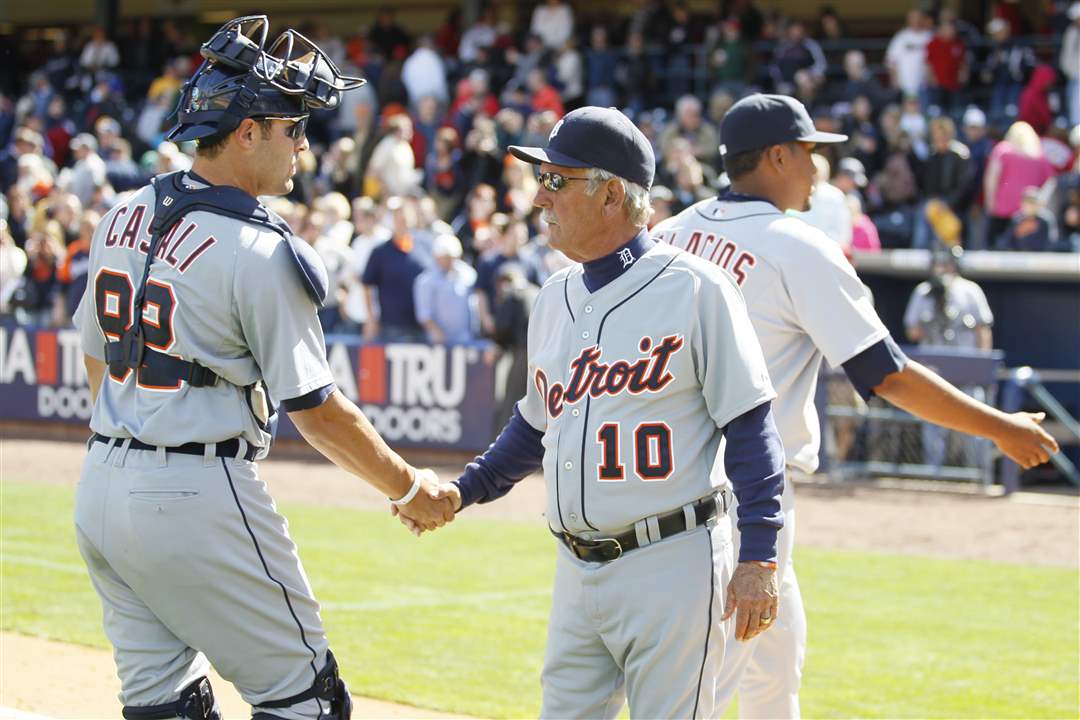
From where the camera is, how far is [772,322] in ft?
14.8

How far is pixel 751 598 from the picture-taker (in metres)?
3.59

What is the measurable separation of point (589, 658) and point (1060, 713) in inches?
132

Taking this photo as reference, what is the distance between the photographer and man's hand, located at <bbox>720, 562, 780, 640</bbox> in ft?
11.8

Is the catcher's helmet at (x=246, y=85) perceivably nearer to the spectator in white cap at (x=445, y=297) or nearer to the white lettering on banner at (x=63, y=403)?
the spectator in white cap at (x=445, y=297)

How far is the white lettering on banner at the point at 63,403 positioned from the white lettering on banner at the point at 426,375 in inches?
139

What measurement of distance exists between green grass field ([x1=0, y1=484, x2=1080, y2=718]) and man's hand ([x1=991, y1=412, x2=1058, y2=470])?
2129mm

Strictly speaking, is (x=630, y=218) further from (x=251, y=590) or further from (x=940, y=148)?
(x=940, y=148)

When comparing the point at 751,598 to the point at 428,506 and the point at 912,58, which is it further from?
the point at 912,58

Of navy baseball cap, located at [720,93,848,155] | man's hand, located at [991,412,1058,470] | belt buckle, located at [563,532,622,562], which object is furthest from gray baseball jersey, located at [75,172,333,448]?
man's hand, located at [991,412,1058,470]

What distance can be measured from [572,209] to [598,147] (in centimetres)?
17

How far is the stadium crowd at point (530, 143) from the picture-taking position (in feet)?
48.5

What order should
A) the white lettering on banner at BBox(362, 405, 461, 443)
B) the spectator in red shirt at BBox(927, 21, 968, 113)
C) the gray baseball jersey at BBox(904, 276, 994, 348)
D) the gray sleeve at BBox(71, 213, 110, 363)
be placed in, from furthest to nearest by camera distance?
the spectator in red shirt at BBox(927, 21, 968, 113) → the white lettering on banner at BBox(362, 405, 461, 443) → the gray baseball jersey at BBox(904, 276, 994, 348) → the gray sleeve at BBox(71, 213, 110, 363)

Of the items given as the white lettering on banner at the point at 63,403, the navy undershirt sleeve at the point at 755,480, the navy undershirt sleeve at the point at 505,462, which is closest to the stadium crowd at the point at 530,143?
the white lettering on banner at the point at 63,403

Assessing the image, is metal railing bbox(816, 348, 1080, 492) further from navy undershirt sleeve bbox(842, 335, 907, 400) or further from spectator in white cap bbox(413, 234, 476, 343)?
navy undershirt sleeve bbox(842, 335, 907, 400)
